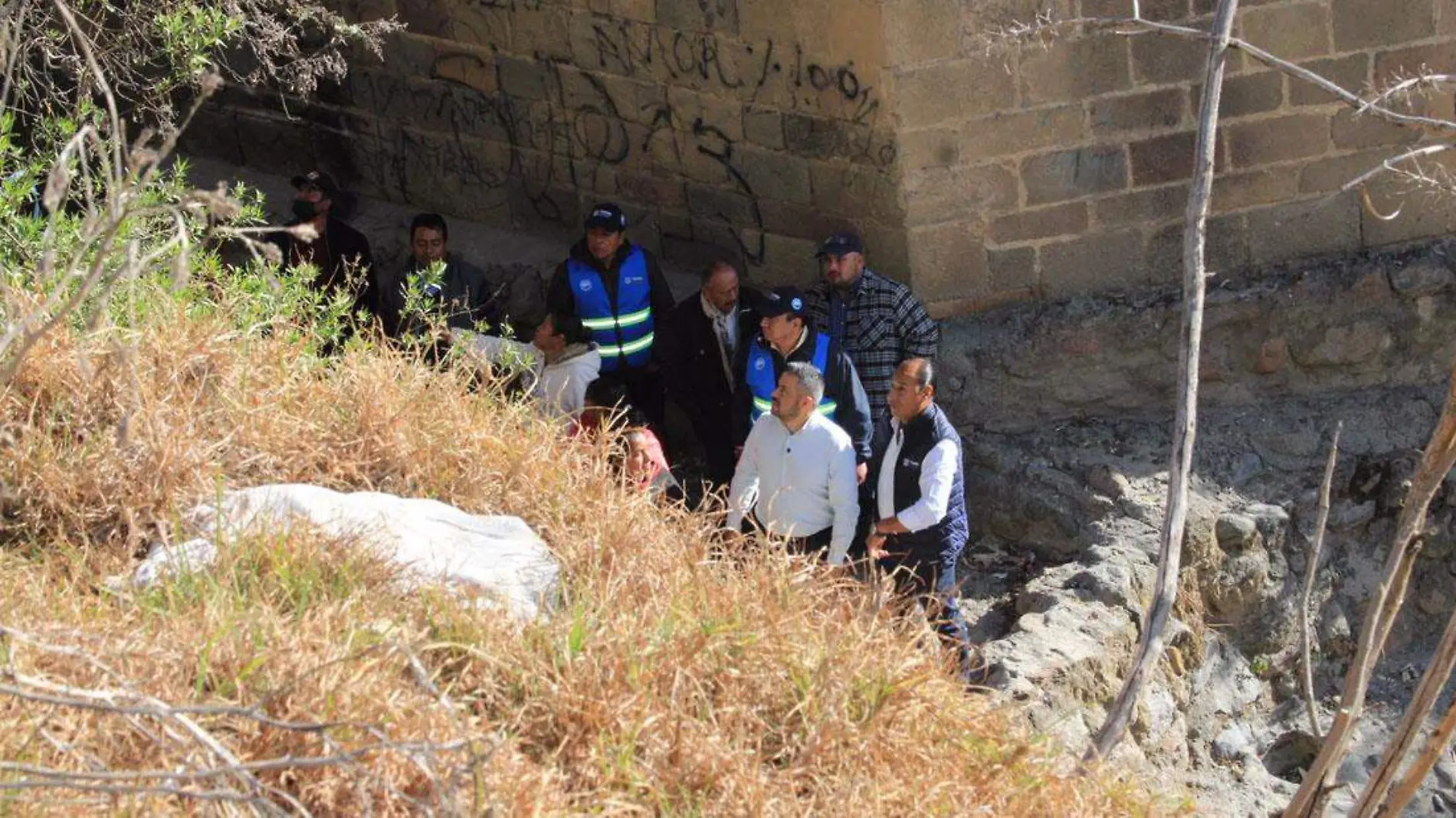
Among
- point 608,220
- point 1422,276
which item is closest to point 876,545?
point 608,220

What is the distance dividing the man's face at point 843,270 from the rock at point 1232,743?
8.51 ft

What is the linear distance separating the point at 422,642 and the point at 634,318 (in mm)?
4009

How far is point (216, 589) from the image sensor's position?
4488 mm

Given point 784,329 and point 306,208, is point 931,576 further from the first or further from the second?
point 306,208

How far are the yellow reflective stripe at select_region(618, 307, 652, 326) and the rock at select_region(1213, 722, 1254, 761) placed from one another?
10.6ft

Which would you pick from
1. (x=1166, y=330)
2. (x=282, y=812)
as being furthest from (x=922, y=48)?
(x=282, y=812)

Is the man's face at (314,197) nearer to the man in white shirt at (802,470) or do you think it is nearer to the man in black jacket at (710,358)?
the man in black jacket at (710,358)

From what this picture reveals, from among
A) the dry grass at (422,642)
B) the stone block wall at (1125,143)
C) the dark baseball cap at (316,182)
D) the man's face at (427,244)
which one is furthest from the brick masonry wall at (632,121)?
the dry grass at (422,642)

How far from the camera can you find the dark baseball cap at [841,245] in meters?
7.92

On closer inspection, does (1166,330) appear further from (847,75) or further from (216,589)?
(216,589)

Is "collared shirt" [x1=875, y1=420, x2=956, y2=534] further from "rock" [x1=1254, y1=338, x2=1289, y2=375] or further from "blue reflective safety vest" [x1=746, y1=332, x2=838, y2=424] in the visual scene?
"rock" [x1=1254, y1=338, x2=1289, y2=375]

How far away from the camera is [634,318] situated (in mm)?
8312

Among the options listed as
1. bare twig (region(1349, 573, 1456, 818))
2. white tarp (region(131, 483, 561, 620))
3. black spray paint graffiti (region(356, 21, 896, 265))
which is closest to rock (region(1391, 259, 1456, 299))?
black spray paint graffiti (region(356, 21, 896, 265))

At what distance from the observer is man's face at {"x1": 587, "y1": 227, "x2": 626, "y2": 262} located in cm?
819
